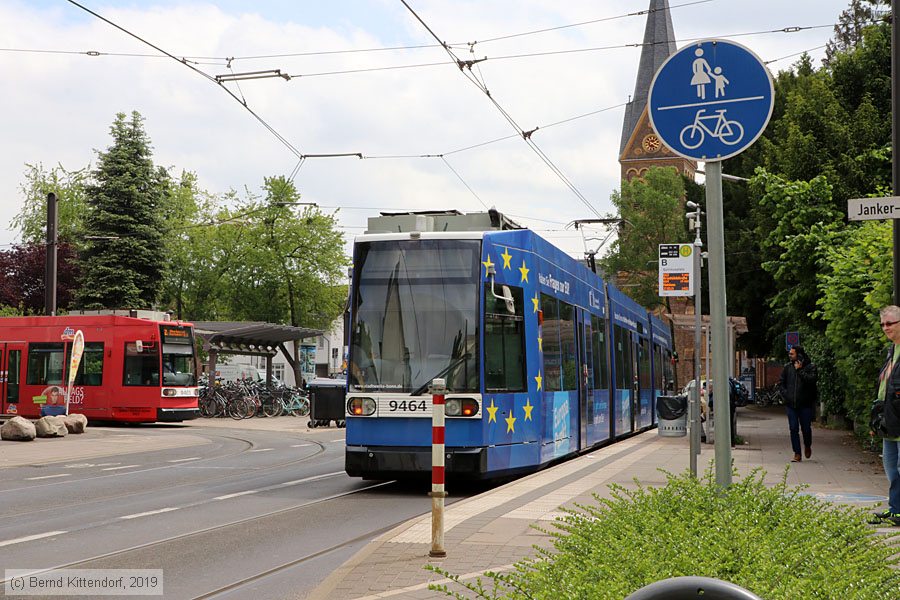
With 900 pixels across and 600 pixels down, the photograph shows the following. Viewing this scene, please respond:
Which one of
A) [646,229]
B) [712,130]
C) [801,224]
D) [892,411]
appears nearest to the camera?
[712,130]

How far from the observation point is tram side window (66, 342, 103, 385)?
32.2 meters

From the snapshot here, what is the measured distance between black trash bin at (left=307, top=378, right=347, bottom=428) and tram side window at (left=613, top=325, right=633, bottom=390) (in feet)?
26.4

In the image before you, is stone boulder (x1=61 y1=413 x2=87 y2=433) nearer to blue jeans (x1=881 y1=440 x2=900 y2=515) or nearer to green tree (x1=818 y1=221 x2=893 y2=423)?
green tree (x1=818 y1=221 x2=893 y2=423)

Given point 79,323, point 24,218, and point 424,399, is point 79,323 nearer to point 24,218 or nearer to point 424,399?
point 424,399

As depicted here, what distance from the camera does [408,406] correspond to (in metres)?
12.4

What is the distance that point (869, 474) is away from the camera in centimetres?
1437

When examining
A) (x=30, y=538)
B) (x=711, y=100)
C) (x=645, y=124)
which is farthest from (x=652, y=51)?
(x=711, y=100)

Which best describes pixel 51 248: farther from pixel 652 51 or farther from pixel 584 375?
pixel 652 51

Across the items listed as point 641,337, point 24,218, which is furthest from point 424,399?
point 24,218

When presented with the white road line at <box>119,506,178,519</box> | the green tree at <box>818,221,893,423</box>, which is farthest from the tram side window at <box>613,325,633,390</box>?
the white road line at <box>119,506,178,519</box>

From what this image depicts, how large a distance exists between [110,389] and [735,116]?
2871 centimetres

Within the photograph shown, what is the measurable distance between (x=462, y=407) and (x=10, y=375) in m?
25.5

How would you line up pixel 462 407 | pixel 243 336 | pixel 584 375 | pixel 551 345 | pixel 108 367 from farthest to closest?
pixel 243 336 < pixel 108 367 < pixel 584 375 < pixel 551 345 < pixel 462 407

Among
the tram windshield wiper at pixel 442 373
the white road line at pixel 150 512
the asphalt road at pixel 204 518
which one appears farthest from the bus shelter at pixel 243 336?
the white road line at pixel 150 512
